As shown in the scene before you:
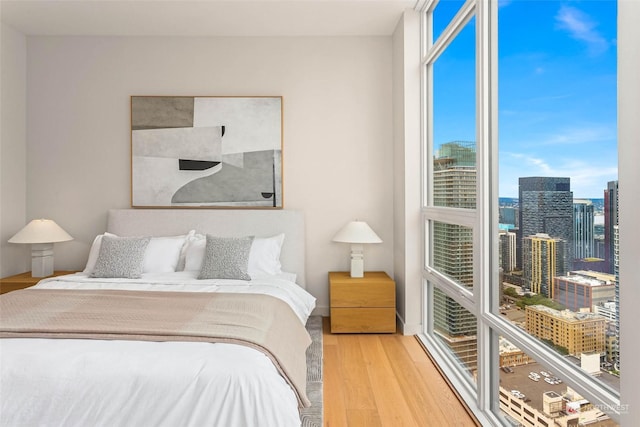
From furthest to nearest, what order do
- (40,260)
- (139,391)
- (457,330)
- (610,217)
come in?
(40,260) < (457,330) < (139,391) < (610,217)

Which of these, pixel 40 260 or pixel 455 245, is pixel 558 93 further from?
pixel 40 260

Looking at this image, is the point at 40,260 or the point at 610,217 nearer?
the point at 610,217

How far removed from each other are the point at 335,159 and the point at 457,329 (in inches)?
74.8

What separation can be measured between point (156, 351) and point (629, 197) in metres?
1.79

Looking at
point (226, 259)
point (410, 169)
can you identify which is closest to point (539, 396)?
point (410, 169)

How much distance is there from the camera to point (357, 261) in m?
3.57

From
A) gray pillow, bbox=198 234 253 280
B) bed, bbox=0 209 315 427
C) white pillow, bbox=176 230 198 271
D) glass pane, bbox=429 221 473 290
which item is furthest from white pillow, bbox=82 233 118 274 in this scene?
glass pane, bbox=429 221 473 290

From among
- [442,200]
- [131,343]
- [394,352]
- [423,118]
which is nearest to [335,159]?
[423,118]

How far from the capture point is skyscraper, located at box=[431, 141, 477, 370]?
96.3 inches

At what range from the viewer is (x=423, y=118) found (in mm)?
3336

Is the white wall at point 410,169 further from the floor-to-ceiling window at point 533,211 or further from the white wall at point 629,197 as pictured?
the white wall at point 629,197

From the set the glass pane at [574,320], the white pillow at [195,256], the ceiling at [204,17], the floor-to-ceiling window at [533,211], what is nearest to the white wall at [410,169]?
the ceiling at [204,17]

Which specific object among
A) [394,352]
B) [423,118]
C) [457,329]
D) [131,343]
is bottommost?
[394,352]

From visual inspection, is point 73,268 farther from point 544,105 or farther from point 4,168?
point 544,105
